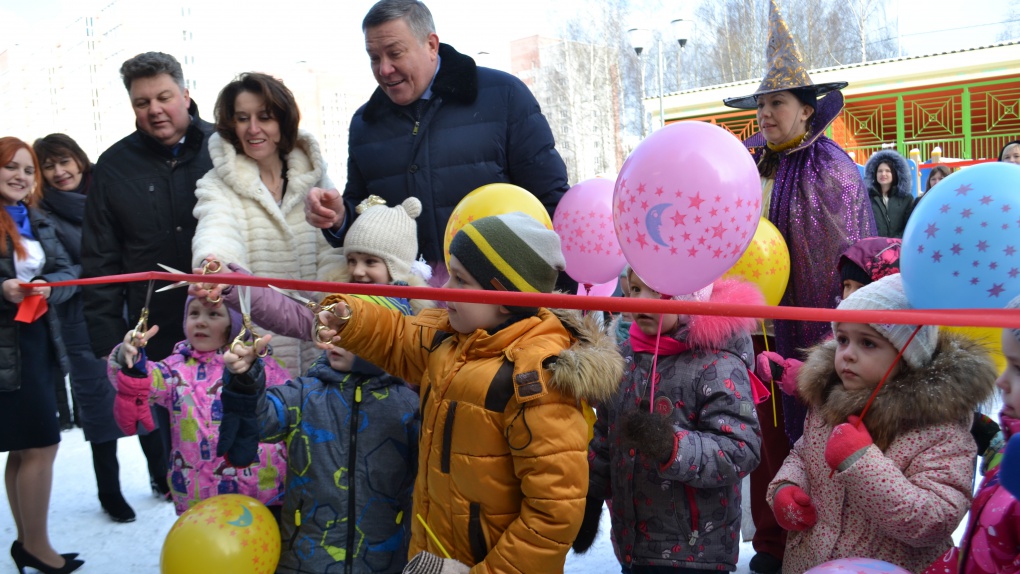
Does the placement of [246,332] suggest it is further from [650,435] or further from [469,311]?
[650,435]

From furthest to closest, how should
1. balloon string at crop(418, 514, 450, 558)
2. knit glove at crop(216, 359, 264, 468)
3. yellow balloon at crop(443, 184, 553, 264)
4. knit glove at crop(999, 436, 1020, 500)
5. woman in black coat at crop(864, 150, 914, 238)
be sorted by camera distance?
woman in black coat at crop(864, 150, 914, 238), yellow balloon at crop(443, 184, 553, 264), knit glove at crop(216, 359, 264, 468), balloon string at crop(418, 514, 450, 558), knit glove at crop(999, 436, 1020, 500)

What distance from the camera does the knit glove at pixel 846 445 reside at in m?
1.77

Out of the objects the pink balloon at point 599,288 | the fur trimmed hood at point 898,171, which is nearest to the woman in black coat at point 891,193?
the fur trimmed hood at point 898,171

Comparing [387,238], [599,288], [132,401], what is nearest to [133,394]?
[132,401]

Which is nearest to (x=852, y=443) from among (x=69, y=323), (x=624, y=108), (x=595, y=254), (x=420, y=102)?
(x=595, y=254)

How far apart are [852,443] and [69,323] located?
3.96 m

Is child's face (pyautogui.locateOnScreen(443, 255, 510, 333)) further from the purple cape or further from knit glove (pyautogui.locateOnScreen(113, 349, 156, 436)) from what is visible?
the purple cape

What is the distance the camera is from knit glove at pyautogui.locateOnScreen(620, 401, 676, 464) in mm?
1942

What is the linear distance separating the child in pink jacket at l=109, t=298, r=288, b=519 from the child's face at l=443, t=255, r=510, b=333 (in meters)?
0.96

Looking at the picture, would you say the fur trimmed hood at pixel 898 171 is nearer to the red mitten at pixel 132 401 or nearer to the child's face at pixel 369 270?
the child's face at pixel 369 270

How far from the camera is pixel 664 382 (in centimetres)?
229

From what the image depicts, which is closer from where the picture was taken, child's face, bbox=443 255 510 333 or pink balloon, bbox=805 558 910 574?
pink balloon, bbox=805 558 910 574

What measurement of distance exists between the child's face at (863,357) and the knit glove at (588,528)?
81cm

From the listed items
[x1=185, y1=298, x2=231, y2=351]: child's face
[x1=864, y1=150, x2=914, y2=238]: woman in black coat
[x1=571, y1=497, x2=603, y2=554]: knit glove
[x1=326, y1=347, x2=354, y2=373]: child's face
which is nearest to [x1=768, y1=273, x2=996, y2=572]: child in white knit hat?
[x1=571, y1=497, x2=603, y2=554]: knit glove
